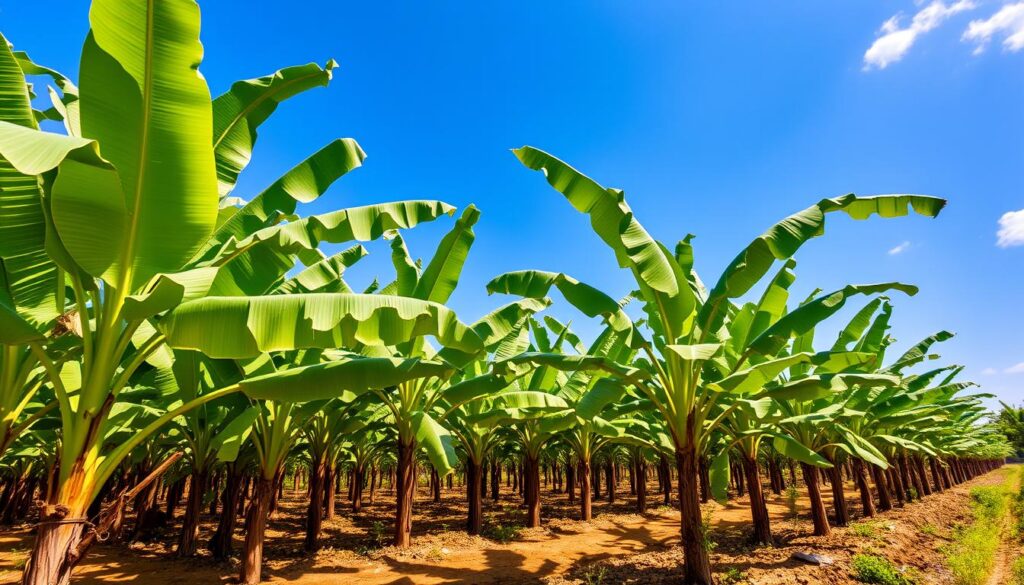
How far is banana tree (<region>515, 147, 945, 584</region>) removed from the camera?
21.4 feet

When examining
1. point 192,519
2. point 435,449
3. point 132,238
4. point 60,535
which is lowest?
point 192,519

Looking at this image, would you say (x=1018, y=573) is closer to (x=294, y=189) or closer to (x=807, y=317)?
(x=807, y=317)

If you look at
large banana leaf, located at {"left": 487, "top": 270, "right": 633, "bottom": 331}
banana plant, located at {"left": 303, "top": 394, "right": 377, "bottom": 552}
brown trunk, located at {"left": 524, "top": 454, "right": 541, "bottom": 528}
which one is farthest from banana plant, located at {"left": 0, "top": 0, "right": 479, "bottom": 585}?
brown trunk, located at {"left": 524, "top": 454, "right": 541, "bottom": 528}

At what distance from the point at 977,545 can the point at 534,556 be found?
12.2 m

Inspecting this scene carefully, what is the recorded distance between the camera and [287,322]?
3947 millimetres

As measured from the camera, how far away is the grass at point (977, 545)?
919 centimetres

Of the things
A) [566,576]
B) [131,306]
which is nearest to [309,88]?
[131,306]

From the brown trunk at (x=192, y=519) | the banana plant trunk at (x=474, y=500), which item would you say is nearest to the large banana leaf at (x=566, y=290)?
the banana plant trunk at (x=474, y=500)

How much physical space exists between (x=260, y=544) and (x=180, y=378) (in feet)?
13.3

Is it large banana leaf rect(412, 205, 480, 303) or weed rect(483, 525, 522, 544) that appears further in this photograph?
weed rect(483, 525, 522, 544)

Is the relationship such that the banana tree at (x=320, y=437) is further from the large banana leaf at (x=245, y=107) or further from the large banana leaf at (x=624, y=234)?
the large banana leaf at (x=624, y=234)

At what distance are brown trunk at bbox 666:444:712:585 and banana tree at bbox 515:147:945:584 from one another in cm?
1

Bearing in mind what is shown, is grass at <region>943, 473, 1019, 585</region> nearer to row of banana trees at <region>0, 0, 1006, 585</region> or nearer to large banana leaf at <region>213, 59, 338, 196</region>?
row of banana trees at <region>0, 0, 1006, 585</region>

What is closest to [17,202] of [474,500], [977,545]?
[474,500]
